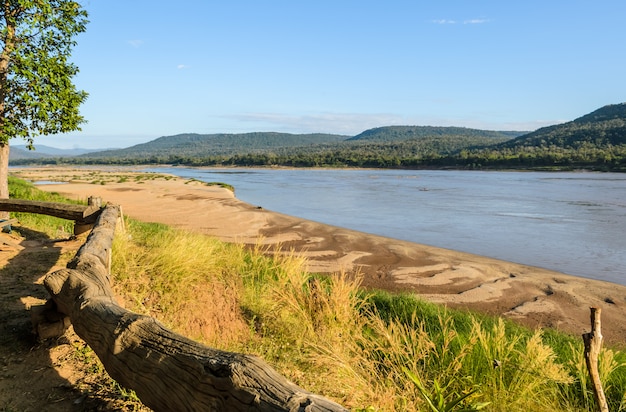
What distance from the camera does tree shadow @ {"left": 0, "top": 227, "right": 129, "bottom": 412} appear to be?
11.7 ft

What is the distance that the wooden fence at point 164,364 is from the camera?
2211mm

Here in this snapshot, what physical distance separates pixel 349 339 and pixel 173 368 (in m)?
3.67

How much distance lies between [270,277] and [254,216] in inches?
548

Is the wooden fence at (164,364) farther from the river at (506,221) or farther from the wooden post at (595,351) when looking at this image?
the river at (506,221)

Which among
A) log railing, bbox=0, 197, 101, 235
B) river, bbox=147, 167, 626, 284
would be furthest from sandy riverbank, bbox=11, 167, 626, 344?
log railing, bbox=0, 197, 101, 235

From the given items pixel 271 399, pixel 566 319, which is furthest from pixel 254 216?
pixel 271 399

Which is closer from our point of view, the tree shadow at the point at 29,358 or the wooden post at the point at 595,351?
the wooden post at the point at 595,351

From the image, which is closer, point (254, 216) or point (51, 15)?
point (51, 15)

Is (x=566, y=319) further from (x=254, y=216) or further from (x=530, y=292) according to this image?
(x=254, y=216)

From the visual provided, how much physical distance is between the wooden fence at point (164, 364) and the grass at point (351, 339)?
1405 millimetres

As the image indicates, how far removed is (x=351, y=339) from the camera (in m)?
5.95

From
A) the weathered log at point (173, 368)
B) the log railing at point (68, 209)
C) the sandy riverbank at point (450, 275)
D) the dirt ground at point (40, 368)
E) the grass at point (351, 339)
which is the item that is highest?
the log railing at point (68, 209)

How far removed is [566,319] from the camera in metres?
8.92

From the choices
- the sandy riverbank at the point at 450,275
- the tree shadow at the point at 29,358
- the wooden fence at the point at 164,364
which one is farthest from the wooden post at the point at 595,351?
the sandy riverbank at the point at 450,275
